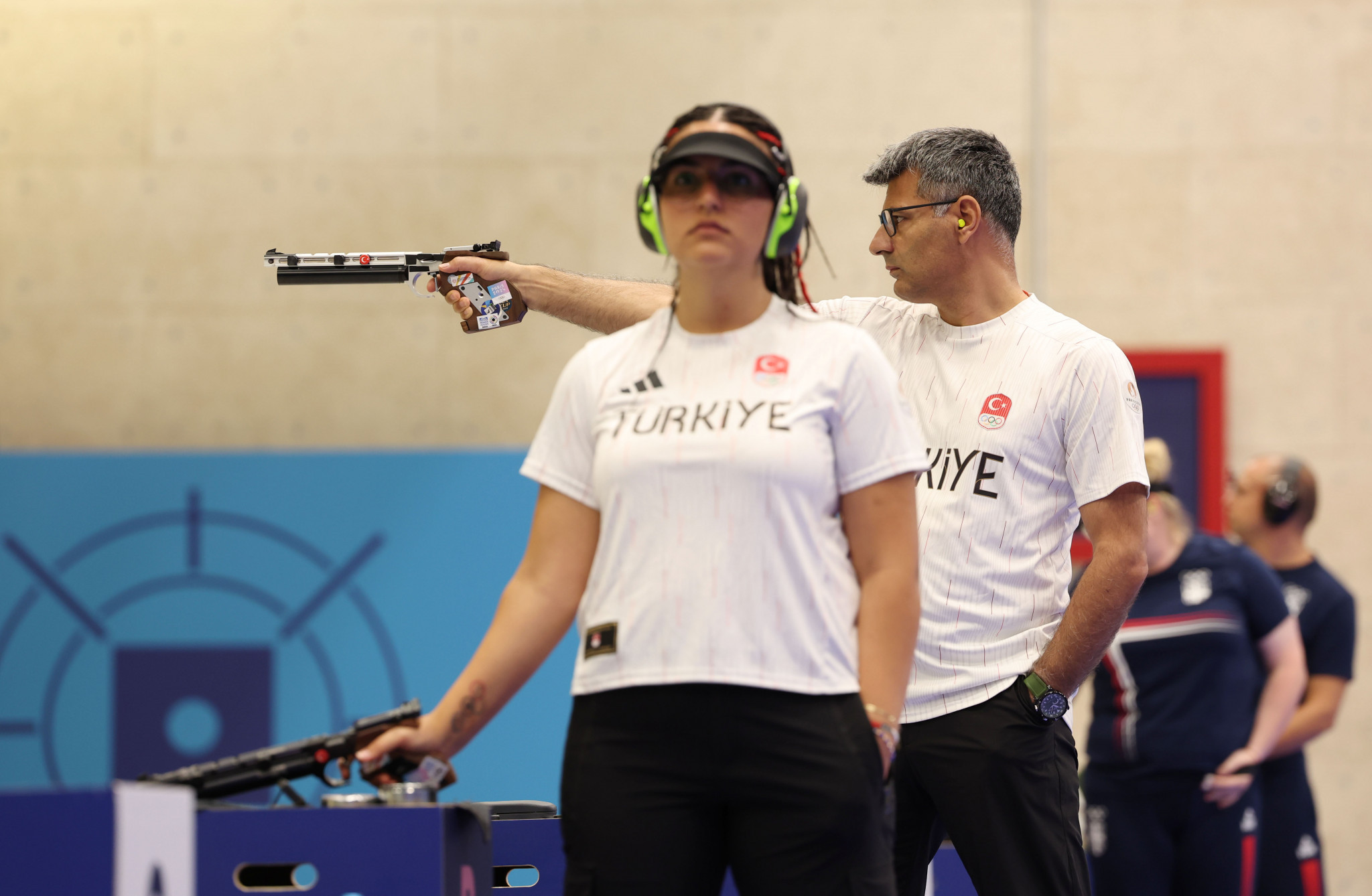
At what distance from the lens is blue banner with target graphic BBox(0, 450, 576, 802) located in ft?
16.8

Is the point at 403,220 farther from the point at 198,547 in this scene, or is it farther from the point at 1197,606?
the point at 1197,606

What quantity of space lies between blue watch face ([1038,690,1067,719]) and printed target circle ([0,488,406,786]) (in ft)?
11.0

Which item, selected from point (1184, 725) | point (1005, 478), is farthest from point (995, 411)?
point (1184, 725)

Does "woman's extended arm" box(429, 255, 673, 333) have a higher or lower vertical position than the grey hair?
lower

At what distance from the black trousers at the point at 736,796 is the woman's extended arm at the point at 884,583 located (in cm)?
8

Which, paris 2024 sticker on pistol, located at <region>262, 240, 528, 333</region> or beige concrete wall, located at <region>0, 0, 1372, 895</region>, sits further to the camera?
beige concrete wall, located at <region>0, 0, 1372, 895</region>

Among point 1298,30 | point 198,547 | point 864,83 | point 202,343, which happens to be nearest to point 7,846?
point 198,547

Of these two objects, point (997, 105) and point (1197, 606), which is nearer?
point (1197, 606)

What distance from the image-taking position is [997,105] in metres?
5.84

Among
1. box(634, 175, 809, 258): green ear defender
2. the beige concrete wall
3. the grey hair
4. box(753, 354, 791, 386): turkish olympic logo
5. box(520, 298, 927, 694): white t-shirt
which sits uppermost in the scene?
the beige concrete wall

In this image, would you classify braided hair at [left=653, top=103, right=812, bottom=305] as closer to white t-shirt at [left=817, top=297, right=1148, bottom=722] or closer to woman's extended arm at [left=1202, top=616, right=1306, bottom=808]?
white t-shirt at [left=817, top=297, right=1148, bottom=722]

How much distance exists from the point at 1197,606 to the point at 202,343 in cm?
411

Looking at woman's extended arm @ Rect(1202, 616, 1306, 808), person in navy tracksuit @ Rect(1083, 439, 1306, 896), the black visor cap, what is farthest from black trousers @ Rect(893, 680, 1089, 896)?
woman's extended arm @ Rect(1202, 616, 1306, 808)

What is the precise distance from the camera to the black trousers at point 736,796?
5.40 ft
